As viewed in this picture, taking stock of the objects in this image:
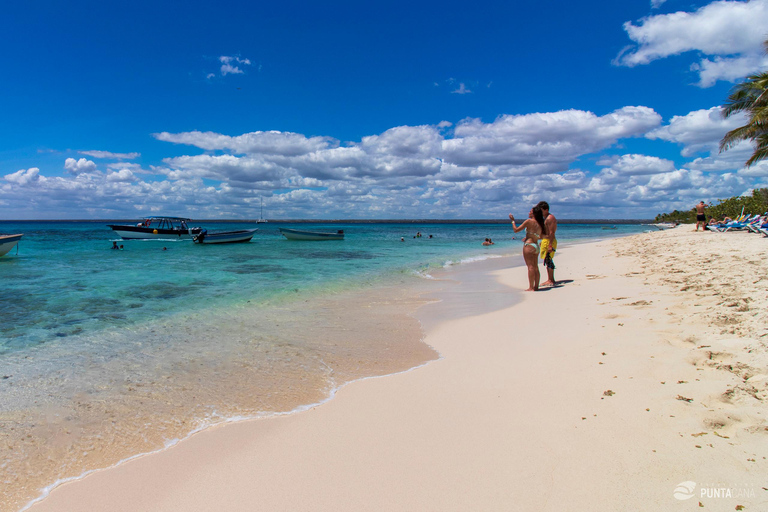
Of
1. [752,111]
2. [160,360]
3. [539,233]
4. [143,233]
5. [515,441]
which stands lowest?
[160,360]

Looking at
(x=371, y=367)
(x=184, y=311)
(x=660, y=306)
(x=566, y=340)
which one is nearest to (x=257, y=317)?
(x=184, y=311)

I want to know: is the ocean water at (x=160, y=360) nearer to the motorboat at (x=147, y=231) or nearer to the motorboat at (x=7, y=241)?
the motorboat at (x=7, y=241)

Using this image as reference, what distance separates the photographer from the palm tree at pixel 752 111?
2262 centimetres

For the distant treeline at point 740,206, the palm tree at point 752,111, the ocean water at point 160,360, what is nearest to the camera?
the ocean water at point 160,360

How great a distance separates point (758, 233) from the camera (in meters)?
21.4

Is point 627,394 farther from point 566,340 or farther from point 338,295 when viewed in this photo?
point 338,295

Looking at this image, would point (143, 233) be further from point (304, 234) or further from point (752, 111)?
point (752, 111)

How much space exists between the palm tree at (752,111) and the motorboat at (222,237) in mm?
42236

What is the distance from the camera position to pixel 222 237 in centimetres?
4181

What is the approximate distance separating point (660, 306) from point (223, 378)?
7.38 metres

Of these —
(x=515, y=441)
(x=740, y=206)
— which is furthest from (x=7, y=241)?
(x=740, y=206)

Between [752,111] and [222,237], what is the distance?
1743 inches

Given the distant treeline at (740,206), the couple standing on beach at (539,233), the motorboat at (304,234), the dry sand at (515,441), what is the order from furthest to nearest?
the motorboat at (304,234) < the distant treeline at (740,206) < the couple standing on beach at (539,233) < the dry sand at (515,441)

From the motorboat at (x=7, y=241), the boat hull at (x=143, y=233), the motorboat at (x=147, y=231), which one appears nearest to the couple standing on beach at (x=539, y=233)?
the motorboat at (x=7, y=241)
